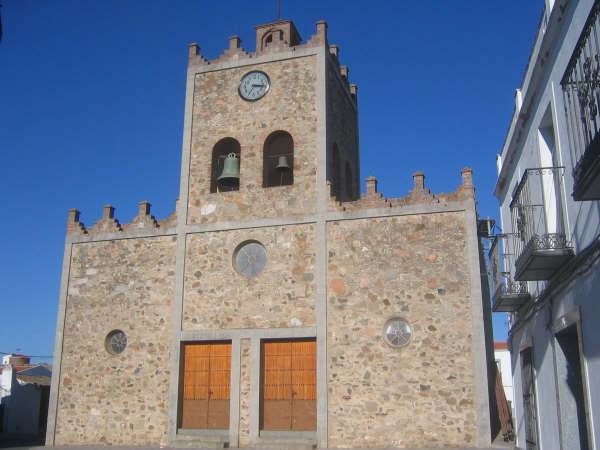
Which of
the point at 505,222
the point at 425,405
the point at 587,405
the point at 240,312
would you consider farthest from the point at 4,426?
the point at 587,405

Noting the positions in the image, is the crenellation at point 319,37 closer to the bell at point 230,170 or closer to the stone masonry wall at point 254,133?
the stone masonry wall at point 254,133

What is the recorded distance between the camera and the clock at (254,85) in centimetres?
2047

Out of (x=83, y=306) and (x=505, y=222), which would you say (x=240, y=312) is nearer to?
(x=83, y=306)

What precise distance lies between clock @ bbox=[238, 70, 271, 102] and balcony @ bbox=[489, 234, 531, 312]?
9.41 metres

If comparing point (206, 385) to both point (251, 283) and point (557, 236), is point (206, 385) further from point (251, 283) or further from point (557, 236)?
point (557, 236)

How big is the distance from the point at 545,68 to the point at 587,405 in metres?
5.06

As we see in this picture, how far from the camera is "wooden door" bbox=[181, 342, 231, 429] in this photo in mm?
18219

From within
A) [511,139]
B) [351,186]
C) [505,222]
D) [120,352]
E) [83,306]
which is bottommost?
[120,352]

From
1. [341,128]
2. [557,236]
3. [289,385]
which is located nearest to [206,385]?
[289,385]

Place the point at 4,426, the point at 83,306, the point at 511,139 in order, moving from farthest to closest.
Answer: the point at 4,426 → the point at 83,306 → the point at 511,139

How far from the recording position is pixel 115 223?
20.8m

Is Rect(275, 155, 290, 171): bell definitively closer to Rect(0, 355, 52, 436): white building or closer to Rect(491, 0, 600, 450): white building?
Rect(491, 0, 600, 450): white building

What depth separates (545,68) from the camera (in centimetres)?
1033

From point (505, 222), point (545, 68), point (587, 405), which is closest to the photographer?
point (587, 405)
